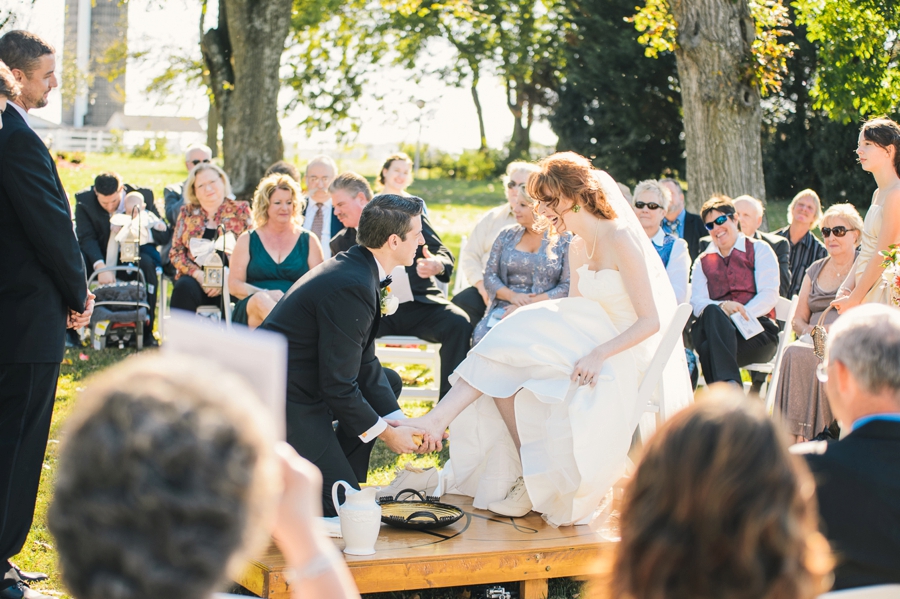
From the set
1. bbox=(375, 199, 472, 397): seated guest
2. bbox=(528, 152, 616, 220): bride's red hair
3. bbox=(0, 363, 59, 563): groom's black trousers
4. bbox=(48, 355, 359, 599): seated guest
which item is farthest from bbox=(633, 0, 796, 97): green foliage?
bbox=(48, 355, 359, 599): seated guest

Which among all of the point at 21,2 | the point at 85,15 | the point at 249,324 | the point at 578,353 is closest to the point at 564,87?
the point at 21,2

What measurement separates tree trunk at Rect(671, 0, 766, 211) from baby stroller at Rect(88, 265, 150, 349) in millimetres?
5937

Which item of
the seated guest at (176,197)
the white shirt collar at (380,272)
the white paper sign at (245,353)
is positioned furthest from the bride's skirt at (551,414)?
the seated guest at (176,197)

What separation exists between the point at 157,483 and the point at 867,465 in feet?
5.13

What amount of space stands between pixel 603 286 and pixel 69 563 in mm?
3591

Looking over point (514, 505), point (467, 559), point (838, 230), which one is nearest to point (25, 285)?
point (467, 559)

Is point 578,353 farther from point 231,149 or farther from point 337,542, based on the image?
point 231,149

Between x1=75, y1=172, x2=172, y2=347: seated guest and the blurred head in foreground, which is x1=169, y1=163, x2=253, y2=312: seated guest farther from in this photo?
the blurred head in foreground

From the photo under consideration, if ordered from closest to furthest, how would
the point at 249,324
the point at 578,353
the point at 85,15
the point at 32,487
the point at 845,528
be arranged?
the point at 845,528, the point at 32,487, the point at 578,353, the point at 249,324, the point at 85,15

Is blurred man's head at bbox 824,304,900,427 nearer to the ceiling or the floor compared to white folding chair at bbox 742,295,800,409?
nearer to the ceiling

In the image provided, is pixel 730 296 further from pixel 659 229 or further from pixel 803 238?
pixel 803 238

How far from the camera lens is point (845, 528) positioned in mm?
1965

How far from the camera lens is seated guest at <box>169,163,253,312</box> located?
7184 millimetres

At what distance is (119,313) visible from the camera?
332 inches
